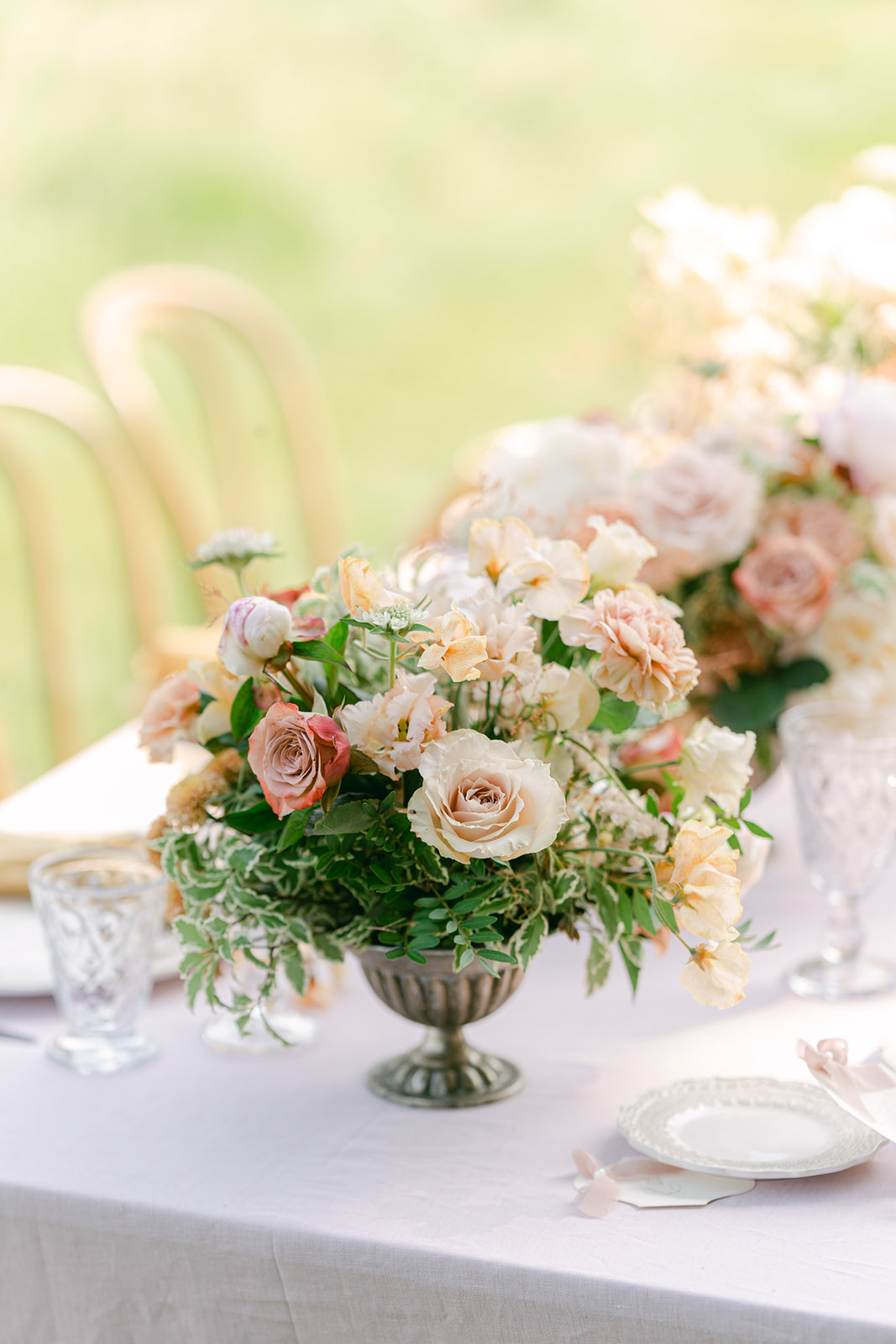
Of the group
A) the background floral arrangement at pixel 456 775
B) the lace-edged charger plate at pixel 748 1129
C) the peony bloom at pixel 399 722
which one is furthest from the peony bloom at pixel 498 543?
the lace-edged charger plate at pixel 748 1129

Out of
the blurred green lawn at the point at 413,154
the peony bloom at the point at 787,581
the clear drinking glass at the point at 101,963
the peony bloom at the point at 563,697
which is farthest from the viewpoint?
the blurred green lawn at the point at 413,154

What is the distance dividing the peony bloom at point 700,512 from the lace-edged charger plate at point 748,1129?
1.52ft

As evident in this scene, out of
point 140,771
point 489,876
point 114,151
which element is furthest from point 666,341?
point 114,151

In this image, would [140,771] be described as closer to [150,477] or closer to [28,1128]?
[28,1128]

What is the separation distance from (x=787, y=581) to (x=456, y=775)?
55 cm

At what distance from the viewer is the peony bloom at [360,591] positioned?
77 centimetres

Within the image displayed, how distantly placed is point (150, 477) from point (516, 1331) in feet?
6.09

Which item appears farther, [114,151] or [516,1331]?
[114,151]

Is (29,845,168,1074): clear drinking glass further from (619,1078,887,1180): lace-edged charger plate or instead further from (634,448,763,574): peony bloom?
(634,448,763,574): peony bloom

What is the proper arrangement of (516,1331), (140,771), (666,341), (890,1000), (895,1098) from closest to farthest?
1. (516,1331)
2. (895,1098)
3. (890,1000)
4. (140,771)
5. (666,341)

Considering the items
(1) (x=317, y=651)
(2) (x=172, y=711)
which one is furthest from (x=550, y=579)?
(2) (x=172, y=711)

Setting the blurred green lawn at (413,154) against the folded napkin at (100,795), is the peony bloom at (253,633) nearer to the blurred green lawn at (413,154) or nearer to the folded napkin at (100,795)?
the folded napkin at (100,795)

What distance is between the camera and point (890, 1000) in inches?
40.5

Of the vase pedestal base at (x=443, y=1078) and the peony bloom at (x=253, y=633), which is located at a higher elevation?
the peony bloom at (x=253, y=633)
